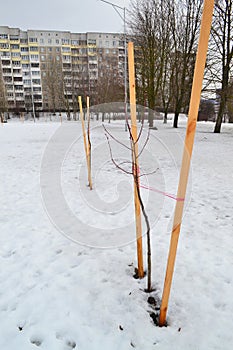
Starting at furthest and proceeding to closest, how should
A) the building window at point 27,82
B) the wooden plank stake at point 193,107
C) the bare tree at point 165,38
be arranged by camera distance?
1. the building window at point 27,82
2. the bare tree at point 165,38
3. the wooden plank stake at point 193,107

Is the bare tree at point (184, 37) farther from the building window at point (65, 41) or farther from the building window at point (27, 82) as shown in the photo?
the building window at point (27, 82)

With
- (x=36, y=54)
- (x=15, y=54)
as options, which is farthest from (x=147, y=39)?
(x=15, y=54)

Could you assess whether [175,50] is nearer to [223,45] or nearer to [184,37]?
[184,37]

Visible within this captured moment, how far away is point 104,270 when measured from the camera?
2.14m

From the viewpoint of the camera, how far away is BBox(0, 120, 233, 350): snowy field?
152cm

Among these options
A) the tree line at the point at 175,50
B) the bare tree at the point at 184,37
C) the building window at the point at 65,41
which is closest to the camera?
the tree line at the point at 175,50

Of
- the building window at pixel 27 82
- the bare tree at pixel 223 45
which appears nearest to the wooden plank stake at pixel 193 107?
the bare tree at pixel 223 45

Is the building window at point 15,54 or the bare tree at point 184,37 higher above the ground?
the building window at point 15,54

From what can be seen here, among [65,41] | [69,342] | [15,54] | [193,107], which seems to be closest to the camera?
[193,107]

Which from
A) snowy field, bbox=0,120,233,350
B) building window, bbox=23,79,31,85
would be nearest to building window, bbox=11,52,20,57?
building window, bbox=23,79,31,85

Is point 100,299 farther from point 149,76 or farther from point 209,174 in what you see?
point 149,76

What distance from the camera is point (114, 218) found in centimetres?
326

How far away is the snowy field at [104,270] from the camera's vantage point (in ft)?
4.98

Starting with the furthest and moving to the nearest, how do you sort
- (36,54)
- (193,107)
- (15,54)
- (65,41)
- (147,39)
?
1. (65,41)
2. (15,54)
3. (36,54)
4. (147,39)
5. (193,107)
